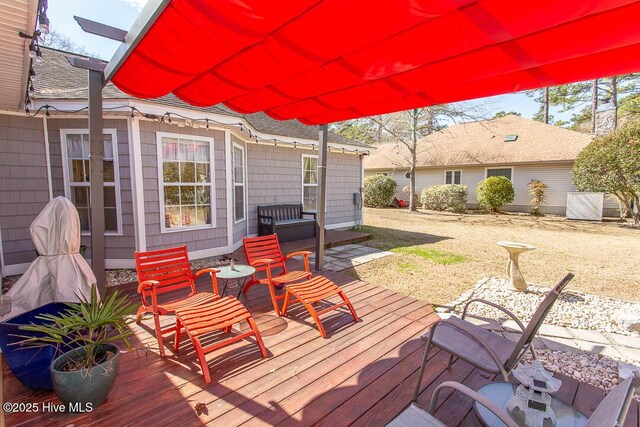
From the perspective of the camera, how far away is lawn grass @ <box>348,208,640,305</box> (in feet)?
17.8

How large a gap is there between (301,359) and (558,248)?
894 centimetres

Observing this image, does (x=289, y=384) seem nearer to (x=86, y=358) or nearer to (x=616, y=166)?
(x=86, y=358)

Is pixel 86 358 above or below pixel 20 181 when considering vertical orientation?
below

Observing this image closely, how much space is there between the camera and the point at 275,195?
29.5ft

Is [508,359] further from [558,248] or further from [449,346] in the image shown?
[558,248]

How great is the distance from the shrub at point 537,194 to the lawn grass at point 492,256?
8.55 feet

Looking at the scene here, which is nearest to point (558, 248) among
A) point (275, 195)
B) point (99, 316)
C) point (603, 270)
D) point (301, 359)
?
point (603, 270)

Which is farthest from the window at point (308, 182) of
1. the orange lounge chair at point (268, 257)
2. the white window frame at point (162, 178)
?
the orange lounge chair at point (268, 257)

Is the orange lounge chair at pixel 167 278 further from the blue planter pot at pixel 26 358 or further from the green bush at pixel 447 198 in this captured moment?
the green bush at pixel 447 198

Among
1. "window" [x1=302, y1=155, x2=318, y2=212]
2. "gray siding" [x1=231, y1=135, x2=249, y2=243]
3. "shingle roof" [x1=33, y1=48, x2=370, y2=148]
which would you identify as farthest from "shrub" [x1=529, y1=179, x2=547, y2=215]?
"gray siding" [x1=231, y1=135, x2=249, y2=243]

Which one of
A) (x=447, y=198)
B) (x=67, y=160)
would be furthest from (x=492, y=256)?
(x=447, y=198)

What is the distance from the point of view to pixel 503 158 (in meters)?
16.9

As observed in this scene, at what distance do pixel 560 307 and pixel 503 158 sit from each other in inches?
584

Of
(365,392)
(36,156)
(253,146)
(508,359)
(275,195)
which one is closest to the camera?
(508,359)
